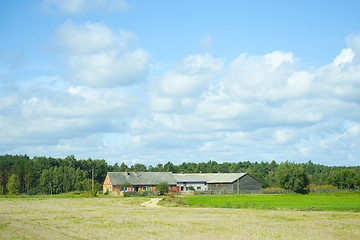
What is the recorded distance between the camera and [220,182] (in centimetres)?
10300

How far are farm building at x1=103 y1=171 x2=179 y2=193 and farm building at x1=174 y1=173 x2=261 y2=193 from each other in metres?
3.89

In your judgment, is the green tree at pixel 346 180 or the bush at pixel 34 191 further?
the green tree at pixel 346 180

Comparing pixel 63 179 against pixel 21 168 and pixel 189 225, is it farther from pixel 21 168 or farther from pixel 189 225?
pixel 189 225

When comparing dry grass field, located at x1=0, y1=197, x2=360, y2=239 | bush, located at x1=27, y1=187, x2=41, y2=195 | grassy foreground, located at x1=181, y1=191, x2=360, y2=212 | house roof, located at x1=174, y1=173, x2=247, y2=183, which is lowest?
bush, located at x1=27, y1=187, x2=41, y2=195

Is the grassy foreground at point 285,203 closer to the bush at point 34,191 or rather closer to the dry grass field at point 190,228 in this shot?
the dry grass field at point 190,228

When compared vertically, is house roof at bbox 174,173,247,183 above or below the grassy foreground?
above

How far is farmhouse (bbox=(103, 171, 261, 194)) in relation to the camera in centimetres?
9825

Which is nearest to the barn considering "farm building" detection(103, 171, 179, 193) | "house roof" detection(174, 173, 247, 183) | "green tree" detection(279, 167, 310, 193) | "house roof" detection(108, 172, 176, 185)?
"house roof" detection(174, 173, 247, 183)

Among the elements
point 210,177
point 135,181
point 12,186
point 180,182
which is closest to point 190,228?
point 135,181

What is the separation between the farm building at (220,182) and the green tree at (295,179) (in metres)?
8.62

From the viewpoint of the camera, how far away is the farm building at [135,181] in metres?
97.8

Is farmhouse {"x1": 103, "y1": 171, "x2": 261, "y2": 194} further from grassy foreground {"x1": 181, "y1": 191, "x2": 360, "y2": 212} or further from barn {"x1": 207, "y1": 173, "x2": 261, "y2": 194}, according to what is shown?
grassy foreground {"x1": 181, "y1": 191, "x2": 360, "y2": 212}

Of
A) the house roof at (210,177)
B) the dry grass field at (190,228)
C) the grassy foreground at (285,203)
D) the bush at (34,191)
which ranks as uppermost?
the house roof at (210,177)

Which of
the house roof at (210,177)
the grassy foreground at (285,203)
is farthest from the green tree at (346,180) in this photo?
the grassy foreground at (285,203)
